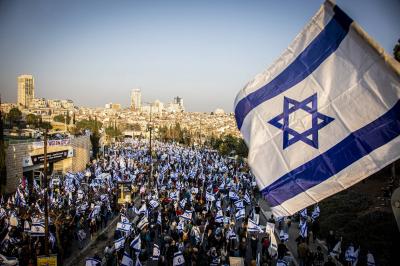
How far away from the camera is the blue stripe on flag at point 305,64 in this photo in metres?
3.88

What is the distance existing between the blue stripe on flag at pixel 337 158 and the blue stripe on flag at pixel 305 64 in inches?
39.0

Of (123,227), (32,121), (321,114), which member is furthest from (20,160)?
(32,121)

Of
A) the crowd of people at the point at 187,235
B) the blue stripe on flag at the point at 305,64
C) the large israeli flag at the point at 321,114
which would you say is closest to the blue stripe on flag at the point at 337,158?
the large israeli flag at the point at 321,114

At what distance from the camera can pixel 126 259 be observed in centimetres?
1045

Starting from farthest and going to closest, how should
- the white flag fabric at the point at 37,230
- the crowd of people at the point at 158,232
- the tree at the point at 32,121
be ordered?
the tree at the point at 32,121, the white flag fabric at the point at 37,230, the crowd of people at the point at 158,232

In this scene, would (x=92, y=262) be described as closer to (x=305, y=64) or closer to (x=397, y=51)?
(x=305, y=64)

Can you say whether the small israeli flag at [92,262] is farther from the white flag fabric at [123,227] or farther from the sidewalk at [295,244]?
the sidewalk at [295,244]

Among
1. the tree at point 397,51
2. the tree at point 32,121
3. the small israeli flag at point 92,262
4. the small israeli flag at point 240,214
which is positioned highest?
the tree at point 397,51

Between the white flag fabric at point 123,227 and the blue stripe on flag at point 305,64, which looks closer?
the blue stripe on flag at point 305,64

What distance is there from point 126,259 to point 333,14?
369 inches

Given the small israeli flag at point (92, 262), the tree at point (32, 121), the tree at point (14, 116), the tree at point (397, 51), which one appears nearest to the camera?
the small israeli flag at point (92, 262)

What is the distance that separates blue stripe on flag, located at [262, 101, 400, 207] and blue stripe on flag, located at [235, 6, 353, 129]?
0.99 metres

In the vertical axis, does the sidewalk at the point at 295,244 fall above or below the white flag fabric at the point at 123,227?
below

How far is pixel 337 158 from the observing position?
4.04 m
